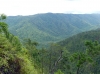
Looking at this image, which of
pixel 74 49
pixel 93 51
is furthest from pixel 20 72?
pixel 74 49

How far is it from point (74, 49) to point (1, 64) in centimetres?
15060

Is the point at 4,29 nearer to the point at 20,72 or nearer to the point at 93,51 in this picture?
the point at 20,72

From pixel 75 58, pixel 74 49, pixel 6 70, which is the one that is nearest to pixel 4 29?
pixel 6 70

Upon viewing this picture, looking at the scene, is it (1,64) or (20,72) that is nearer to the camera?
(1,64)

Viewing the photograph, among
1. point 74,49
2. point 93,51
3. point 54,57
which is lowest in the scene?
point 74,49

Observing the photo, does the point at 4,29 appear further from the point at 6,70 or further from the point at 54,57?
the point at 54,57

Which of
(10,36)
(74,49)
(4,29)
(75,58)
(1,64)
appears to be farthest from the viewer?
(74,49)

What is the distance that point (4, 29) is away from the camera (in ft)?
58.2

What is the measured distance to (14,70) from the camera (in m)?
14.9

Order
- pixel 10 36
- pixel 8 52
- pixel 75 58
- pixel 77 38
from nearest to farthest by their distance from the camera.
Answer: pixel 8 52 → pixel 10 36 → pixel 75 58 → pixel 77 38

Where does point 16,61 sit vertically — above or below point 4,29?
below

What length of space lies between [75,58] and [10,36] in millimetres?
20523

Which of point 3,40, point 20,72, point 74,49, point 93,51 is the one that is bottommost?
point 74,49

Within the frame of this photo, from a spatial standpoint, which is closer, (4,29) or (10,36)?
(4,29)
